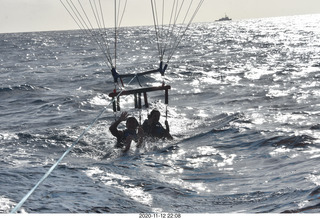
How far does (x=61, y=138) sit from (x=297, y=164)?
7.52 metres

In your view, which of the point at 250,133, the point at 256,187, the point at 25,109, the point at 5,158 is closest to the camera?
the point at 256,187

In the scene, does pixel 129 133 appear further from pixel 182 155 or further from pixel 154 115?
pixel 182 155

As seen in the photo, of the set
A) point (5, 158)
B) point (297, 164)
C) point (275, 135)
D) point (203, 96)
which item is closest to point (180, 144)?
point (275, 135)

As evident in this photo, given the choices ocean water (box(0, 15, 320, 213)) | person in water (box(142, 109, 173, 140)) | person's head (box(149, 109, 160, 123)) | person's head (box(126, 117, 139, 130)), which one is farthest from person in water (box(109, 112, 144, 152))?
person's head (box(149, 109, 160, 123))

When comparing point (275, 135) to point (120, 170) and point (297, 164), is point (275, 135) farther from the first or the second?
point (120, 170)

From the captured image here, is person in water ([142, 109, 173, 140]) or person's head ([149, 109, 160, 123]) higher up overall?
person's head ([149, 109, 160, 123])

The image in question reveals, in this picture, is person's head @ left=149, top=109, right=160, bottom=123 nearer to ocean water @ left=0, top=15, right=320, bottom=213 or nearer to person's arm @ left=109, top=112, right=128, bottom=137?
ocean water @ left=0, top=15, right=320, bottom=213

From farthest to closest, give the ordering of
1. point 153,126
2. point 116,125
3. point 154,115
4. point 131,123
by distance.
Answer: point 153,126, point 154,115, point 131,123, point 116,125

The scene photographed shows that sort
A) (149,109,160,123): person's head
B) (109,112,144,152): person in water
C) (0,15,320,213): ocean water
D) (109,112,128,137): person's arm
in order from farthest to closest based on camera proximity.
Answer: (149,109,160,123): person's head, (109,112,144,152): person in water, (109,112,128,137): person's arm, (0,15,320,213): ocean water

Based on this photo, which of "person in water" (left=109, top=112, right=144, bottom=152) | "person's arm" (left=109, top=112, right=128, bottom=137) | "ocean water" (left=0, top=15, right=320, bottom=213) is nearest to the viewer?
"ocean water" (left=0, top=15, right=320, bottom=213)

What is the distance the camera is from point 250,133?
12.0 m

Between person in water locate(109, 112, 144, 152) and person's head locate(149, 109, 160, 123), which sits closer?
person in water locate(109, 112, 144, 152)

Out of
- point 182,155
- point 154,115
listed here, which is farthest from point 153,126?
point 182,155

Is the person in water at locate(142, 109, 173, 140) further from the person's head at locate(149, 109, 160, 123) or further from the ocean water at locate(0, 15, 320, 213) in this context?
the ocean water at locate(0, 15, 320, 213)
